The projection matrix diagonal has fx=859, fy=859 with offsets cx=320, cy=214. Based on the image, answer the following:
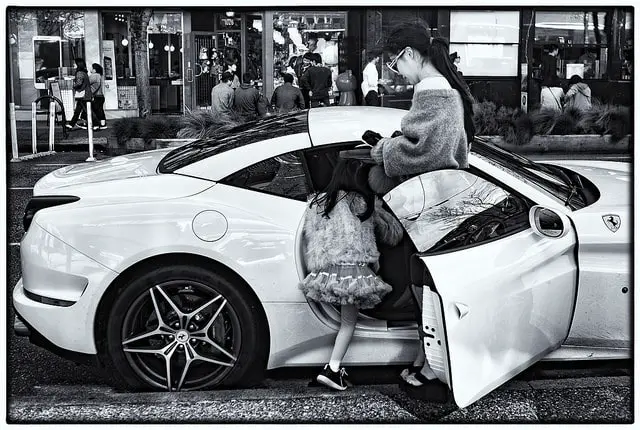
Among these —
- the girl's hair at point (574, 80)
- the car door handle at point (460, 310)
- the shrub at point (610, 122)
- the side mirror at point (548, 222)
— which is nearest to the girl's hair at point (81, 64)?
the girl's hair at point (574, 80)

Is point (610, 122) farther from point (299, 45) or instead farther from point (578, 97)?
point (299, 45)

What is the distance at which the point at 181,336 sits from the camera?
4.03m

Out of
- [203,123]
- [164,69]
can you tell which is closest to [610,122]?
[203,123]

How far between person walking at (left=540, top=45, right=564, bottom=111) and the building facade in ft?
0.33

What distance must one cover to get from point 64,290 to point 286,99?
7.06m

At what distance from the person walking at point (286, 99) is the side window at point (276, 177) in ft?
21.1

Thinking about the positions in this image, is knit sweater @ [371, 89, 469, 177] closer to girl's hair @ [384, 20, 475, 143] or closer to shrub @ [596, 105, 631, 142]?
girl's hair @ [384, 20, 475, 143]

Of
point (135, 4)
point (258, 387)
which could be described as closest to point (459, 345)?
point (258, 387)

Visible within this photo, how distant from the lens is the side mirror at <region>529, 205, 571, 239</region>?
12.6ft

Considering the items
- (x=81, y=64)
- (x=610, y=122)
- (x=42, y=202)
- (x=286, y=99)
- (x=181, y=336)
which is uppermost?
(x=81, y=64)

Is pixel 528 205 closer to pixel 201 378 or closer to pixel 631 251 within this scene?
pixel 631 251

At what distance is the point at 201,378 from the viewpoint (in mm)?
4117

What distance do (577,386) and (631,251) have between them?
68 cm

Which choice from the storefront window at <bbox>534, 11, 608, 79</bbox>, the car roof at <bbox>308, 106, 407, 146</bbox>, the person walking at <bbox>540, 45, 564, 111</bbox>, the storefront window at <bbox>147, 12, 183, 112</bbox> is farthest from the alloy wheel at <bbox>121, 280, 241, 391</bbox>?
the storefront window at <bbox>147, 12, 183, 112</bbox>
